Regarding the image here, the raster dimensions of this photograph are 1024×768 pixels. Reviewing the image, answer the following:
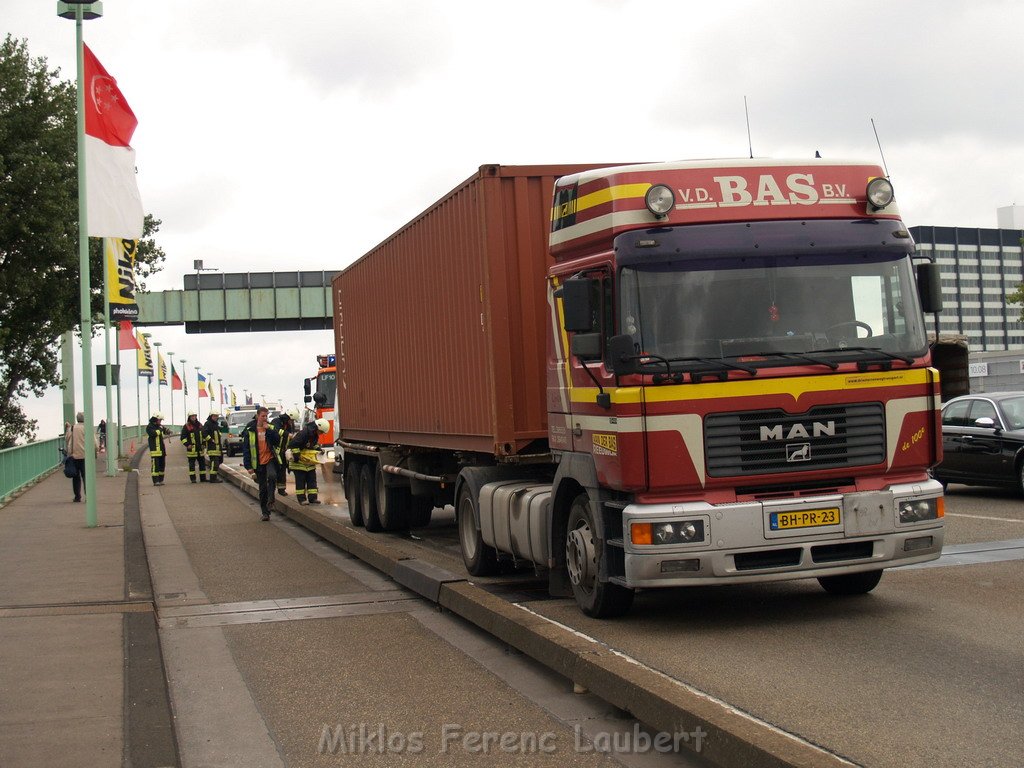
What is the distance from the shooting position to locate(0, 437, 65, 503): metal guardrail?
81.5 feet

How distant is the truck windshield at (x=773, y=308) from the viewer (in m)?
8.20

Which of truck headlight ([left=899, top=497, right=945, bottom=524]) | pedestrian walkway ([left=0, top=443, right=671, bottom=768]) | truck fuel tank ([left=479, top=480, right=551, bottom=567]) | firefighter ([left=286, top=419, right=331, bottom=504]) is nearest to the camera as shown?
pedestrian walkway ([left=0, top=443, right=671, bottom=768])

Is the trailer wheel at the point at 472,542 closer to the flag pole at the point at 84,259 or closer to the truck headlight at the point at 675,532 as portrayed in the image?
the truck headlight at the point at 675,532

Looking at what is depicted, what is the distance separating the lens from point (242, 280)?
188 ft

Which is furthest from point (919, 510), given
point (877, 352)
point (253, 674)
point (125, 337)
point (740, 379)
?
point (125, 337)

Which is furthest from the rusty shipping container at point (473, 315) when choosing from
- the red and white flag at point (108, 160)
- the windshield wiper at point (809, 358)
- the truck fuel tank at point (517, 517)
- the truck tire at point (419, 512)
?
the red and white flag at point (108, 160)

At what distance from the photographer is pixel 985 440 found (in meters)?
17.0

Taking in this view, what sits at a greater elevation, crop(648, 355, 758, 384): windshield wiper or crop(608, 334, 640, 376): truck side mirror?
crop(608, 334, 640, 376): truck side mirror

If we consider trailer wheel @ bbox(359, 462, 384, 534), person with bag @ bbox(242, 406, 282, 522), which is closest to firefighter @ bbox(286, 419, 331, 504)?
person with bag @ bbox(242, 406, 282, 522)

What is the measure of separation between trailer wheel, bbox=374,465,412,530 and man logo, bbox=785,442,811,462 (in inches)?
340

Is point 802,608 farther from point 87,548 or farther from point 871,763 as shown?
point 87,548

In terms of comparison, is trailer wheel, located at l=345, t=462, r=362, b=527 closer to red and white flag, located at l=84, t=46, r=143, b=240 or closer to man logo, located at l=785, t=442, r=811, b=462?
red and white flag, located at l=84, t=46, r=143, b=240

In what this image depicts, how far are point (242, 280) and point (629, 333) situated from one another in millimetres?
50823

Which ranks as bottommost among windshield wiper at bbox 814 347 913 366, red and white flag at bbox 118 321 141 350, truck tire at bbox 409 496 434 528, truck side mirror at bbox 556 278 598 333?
truck tire at bbox 409 496 434 528
